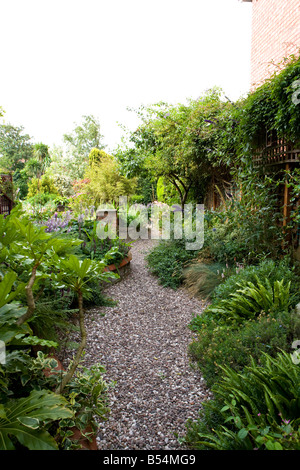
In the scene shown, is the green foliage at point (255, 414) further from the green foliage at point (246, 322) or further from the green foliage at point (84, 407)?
the green foliage at point (84, 407)

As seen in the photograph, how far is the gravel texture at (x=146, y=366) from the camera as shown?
5.76 feet

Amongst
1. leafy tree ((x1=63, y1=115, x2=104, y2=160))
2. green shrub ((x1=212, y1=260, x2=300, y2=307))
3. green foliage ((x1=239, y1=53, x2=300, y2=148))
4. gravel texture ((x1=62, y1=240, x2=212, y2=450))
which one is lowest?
gravel texture ((x1=62, y1=240, x2=212, y2=450))

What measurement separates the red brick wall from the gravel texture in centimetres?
455

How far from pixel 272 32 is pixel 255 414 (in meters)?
8.16

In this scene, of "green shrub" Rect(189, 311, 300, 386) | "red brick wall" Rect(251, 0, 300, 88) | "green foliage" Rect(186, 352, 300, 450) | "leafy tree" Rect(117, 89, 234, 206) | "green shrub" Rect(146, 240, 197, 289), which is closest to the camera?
"green foliage" Rect(186, 352, 300, 450)

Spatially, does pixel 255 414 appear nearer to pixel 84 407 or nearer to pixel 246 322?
pixel 84 407

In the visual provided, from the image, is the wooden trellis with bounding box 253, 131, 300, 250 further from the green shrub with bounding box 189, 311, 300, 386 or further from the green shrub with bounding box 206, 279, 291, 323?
the green shrub with bounding box 189, 311, 300, 386

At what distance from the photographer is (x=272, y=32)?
274 inches

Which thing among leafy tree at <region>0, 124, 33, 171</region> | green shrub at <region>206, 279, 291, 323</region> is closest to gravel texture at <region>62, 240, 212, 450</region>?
green shrub at <region>206, 279, 291, 323</region>

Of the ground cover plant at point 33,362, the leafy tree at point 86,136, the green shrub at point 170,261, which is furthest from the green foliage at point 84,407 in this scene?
the leafy tree at point 86,136

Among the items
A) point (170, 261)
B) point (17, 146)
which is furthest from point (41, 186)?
point (17, 146)

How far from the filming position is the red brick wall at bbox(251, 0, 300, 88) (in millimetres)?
6019

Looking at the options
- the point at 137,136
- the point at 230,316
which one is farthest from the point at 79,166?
the point at 230,316

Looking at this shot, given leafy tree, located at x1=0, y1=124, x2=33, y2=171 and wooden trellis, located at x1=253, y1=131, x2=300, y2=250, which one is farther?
leafy tree, located at x1=0, y1=124, x2=33, y2=171
